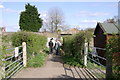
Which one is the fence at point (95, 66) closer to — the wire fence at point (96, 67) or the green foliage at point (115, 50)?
the wire fence at point (96, 67)

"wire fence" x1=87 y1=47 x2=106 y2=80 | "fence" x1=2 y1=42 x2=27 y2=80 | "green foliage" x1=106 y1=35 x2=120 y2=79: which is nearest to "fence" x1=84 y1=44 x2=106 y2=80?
"wire fence" x1=87 y1=47 x2=106 y2=80

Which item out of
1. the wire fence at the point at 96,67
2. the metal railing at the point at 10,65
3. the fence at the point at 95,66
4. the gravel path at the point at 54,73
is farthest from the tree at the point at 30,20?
the wire fence at the point at 96,67

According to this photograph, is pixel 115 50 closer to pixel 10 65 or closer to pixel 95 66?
pixel 95 66

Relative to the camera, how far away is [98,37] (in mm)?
17578

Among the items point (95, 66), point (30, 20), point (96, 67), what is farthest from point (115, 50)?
point (30, 20)

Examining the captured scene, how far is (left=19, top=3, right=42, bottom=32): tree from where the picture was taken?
39.7 meters

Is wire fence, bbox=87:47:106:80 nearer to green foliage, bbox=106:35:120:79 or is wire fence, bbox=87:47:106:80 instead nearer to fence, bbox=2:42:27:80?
green foliage, bbox=106:35:120:79

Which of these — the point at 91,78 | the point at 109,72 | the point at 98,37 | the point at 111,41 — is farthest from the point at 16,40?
the point at 98,37

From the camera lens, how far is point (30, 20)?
40281 mm

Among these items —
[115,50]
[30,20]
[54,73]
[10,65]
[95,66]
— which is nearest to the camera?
[115,50]

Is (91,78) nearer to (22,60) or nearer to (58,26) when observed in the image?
(22,60)

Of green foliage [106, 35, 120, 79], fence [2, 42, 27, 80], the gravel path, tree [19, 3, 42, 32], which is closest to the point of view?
green foliage [106, 35, 120, 79]

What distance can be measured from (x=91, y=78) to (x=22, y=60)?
4239mm

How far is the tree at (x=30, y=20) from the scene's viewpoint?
3972 centimetres
